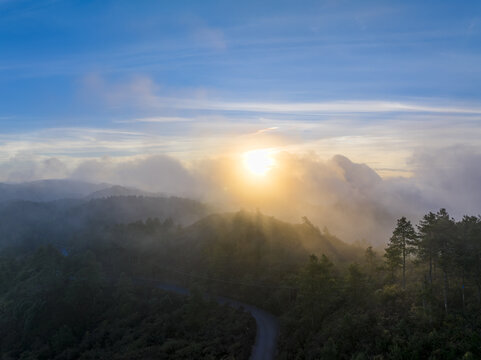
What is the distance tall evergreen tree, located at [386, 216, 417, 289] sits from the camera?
45.8 meters

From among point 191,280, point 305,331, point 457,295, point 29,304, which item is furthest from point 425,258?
point 29,304

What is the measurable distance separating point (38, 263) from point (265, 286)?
3618 inches

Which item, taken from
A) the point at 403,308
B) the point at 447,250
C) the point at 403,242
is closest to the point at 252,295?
the point at 403,242

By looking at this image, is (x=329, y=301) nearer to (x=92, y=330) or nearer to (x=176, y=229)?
(x=92, y=330)

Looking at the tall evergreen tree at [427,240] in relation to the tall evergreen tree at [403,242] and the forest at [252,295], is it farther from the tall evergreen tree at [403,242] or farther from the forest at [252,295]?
the tall evergreen tree at [403,242]

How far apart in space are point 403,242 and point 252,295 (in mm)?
34431

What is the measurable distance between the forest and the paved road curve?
1.37m

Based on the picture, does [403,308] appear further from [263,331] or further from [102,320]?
[102,320]

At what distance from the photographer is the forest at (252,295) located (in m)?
33.9

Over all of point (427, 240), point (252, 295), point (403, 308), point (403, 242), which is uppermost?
point (427, 240)

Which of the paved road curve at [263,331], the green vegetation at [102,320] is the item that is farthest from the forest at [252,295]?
the paved road curve at [263,331]

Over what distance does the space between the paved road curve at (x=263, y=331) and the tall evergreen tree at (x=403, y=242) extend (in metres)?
21.9

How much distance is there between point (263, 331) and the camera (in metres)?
48.3

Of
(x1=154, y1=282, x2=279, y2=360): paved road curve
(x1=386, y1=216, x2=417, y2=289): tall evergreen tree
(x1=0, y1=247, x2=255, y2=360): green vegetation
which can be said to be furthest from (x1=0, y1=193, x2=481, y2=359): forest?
(x1=154, y1=282, x2=279, y2=360): paved road curve
